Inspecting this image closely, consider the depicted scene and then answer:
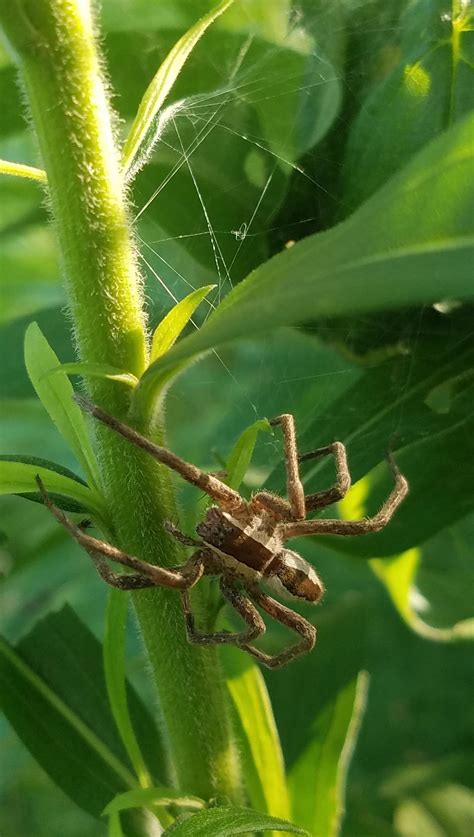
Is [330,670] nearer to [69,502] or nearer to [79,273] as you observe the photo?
[69,502]

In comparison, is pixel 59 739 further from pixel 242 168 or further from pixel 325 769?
pixel 242 168

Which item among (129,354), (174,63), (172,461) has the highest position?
(174,63)

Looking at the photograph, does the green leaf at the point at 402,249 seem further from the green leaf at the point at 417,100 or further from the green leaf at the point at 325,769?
the green leaf at the point at 325,769

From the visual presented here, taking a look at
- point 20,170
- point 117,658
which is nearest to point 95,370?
point 20,170

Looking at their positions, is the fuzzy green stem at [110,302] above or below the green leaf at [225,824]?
above

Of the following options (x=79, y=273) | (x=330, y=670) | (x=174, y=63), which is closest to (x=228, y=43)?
(x=174, y=63)

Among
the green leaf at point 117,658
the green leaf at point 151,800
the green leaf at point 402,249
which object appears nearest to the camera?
the green leaf at point 402,249

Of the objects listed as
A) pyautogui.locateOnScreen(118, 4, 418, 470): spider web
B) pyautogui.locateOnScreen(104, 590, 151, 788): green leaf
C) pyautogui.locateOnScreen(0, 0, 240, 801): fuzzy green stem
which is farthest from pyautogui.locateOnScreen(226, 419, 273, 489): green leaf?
pyautogui.locateOnScreen(118, 4, 418, 470): spider web

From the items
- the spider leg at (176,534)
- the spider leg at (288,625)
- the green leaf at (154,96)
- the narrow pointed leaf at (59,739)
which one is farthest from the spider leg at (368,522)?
the green leaf at (154,96)
